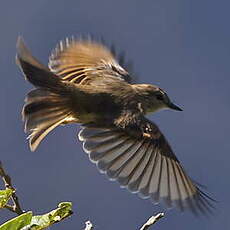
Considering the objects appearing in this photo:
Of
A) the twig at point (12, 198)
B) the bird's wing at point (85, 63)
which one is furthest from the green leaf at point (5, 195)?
the bird's wing at point (85, 63)

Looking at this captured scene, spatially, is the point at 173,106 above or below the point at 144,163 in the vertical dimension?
above

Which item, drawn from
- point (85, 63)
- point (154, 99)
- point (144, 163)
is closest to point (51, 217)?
point (144, 163)

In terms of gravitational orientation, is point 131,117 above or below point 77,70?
below

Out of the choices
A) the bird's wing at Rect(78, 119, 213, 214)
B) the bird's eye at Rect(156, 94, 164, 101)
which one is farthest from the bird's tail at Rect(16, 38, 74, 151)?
the bird's eye at Rect(156, 94, 164, 101)

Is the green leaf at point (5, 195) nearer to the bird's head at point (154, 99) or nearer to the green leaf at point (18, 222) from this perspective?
the green leaf at point (18, 222)

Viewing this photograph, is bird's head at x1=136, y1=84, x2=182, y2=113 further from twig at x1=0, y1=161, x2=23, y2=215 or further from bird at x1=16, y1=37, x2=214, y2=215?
twig at x1=0, y1=161, x2=23, y2=215

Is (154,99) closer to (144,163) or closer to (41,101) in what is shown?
(144,163)

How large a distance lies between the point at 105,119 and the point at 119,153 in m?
0.24

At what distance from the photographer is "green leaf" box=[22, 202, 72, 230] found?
200cm

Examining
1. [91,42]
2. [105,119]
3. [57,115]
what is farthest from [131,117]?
[91,42]

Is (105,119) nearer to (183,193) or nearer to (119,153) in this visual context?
(119,153)

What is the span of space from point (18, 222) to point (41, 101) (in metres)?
1.95

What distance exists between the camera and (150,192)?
12.6 ft

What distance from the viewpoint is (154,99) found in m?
5.05
